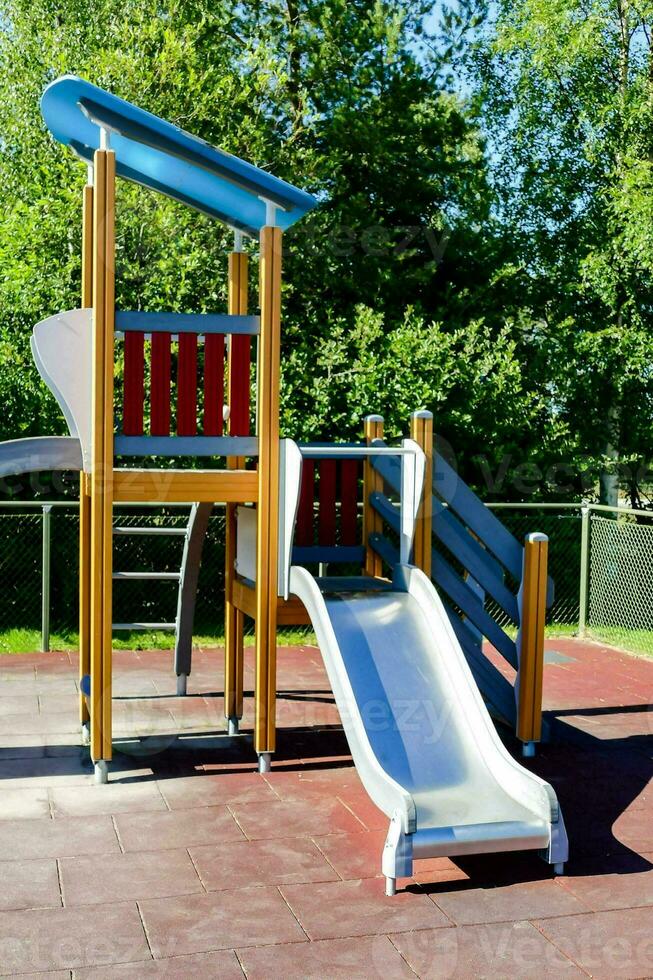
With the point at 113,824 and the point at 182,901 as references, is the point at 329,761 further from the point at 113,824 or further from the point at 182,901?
the point at 182,901

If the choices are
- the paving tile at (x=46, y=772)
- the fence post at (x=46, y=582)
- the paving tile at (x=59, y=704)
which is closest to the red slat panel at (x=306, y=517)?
the paving tile at (x=59, y=704)

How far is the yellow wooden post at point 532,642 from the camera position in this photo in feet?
24.8

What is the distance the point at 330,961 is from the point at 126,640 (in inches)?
291

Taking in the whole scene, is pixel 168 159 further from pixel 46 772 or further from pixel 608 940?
pixel 608 940

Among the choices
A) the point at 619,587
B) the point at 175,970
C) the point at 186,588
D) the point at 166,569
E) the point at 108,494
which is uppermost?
the point at 108,494

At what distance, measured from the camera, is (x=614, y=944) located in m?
4.62

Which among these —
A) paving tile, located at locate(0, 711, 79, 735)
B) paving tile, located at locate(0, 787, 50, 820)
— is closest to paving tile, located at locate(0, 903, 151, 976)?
paving tile, located at locate(0, 787, 50, 820)

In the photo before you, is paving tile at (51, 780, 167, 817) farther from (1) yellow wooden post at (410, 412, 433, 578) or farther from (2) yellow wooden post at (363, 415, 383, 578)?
(2) yellow wooden post at (363, 415, 383, 578)

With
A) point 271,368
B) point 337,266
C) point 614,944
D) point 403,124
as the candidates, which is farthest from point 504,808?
point 403,124

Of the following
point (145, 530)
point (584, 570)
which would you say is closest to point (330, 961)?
point (145, 530)

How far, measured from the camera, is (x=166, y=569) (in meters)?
12.4

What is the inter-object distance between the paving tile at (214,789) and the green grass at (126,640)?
4.39 metres

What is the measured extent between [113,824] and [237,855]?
85 cm

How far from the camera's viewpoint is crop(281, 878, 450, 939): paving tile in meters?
4.74
